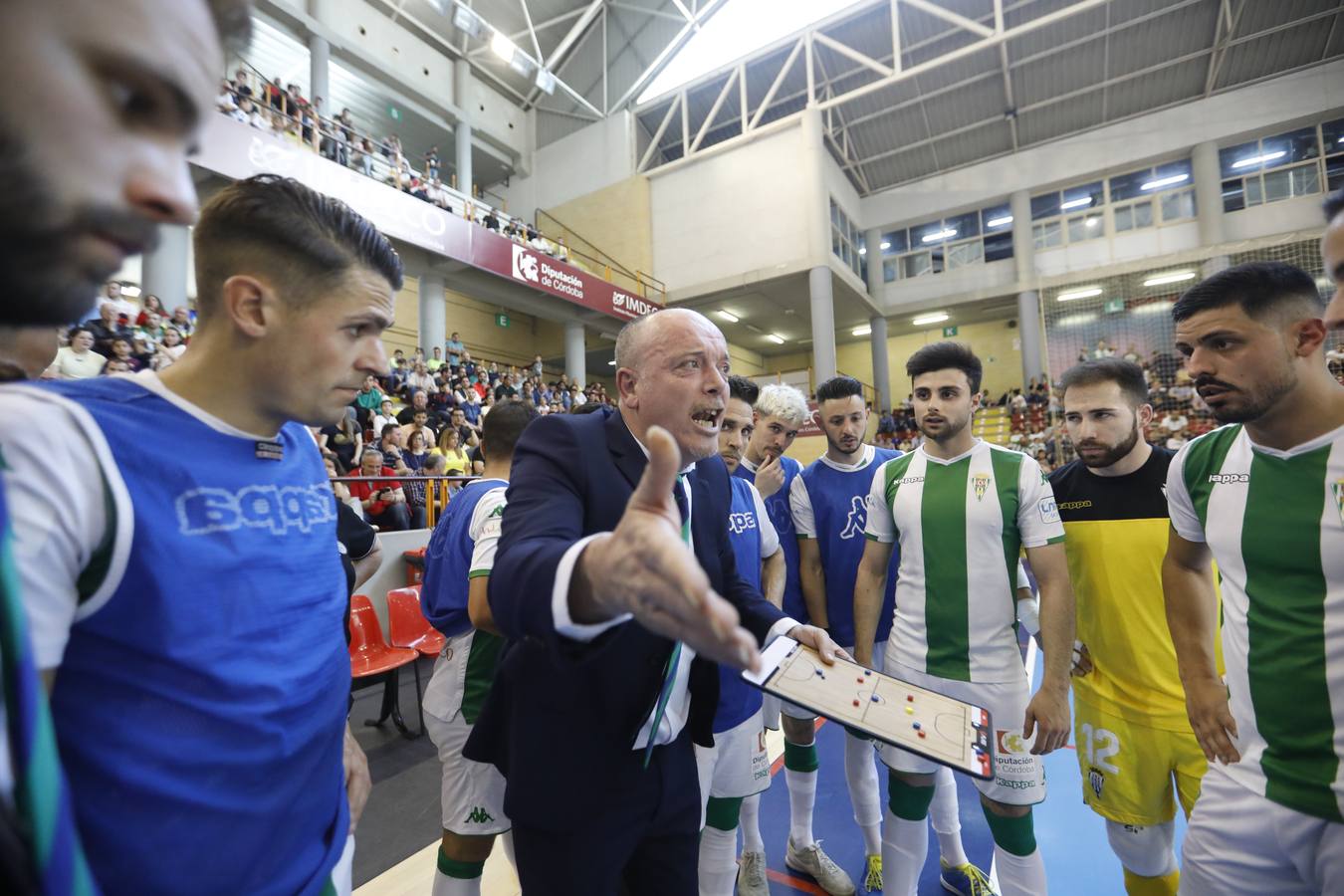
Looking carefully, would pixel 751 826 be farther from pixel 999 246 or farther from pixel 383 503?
pixel 999 246

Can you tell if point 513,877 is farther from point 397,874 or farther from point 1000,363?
point 1000,363

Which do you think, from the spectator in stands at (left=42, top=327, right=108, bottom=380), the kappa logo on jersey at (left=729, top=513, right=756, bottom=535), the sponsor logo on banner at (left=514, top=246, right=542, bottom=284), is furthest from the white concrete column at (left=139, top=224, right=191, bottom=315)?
the kappa logo on jersey at (left=729, top=513, right=756, bottom=535)

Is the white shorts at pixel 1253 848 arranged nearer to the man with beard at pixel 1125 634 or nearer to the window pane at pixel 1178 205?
the man with beard at pixel 1125 634

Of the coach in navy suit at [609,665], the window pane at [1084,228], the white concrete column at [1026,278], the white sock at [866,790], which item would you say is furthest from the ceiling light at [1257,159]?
the coach in navy suit at [609,665]

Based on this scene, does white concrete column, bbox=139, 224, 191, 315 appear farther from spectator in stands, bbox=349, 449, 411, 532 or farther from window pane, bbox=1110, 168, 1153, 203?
window pane, bbox=1110, 168, 1153, 203

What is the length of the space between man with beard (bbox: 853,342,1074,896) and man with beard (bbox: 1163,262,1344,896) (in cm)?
50

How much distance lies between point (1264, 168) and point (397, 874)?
2245 cm

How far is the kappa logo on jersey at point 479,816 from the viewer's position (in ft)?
6.56

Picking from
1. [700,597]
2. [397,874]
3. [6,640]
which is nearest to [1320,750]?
[700,597]

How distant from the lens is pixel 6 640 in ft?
1.49

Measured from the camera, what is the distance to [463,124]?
1673 cm

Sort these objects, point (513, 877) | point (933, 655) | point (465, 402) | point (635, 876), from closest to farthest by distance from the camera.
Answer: point (635, 876) < point (933, 655) < point (513, 877) < point (465, 402)

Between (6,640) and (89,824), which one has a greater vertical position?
(6,640)

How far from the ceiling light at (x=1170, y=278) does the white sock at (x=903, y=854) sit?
1845 centimetres
